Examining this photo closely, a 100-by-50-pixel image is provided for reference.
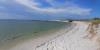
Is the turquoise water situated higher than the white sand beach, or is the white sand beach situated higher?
the white sand beach

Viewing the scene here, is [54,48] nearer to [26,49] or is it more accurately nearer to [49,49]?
[49,49]

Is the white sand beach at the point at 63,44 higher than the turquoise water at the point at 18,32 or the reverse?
higher

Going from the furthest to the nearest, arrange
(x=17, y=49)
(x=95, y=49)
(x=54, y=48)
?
(x=17, y=49) < (x=54, y=48) < (x=95, y=49)

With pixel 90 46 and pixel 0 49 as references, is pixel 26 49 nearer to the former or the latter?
pixel 0 49

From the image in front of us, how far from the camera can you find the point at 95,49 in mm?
9906

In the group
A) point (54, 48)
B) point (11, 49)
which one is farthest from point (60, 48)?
point (11, 49)

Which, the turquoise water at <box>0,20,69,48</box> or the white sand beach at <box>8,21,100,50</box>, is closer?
the white sand beach at <box>8,21,100,50</box>

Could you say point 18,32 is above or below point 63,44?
below

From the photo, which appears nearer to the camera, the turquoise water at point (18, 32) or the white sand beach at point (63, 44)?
the white sand beach at point (63, 44)

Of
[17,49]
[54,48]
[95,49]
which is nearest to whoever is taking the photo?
[95,49]

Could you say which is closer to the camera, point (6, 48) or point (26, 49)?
point (26, 49)

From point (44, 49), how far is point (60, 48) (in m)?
0.79

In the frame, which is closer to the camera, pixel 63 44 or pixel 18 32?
pixel 63 44

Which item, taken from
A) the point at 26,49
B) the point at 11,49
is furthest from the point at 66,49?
the point at 11,49
